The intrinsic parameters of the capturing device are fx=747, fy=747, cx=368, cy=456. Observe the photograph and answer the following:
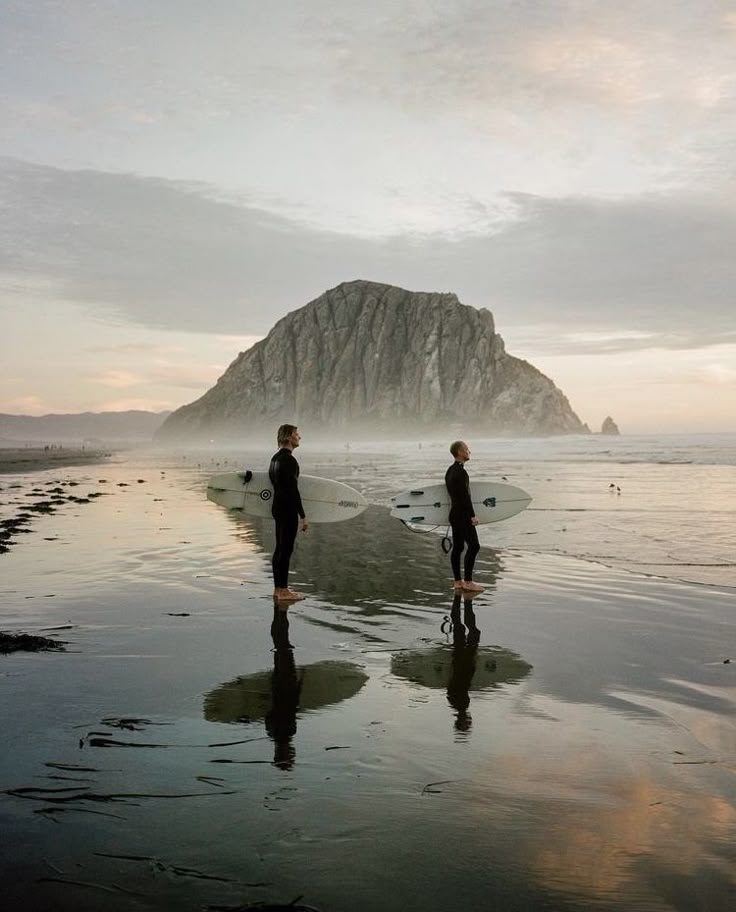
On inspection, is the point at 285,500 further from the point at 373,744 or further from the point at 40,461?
the point at 40,461

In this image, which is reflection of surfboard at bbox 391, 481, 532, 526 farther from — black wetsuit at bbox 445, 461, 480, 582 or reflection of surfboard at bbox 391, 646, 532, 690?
reflection of surfboard at bbox 391, 646, 532, 690

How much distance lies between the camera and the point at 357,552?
635 inches

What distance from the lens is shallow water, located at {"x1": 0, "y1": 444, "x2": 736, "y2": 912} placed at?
3.70 metres

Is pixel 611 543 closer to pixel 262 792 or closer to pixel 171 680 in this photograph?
pixel 171 680

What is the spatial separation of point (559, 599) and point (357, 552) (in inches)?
235

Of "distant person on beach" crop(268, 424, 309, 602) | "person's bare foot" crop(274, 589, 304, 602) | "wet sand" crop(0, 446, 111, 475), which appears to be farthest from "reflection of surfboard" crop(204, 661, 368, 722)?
"wet sand" crop(0, 446, 111, 475)

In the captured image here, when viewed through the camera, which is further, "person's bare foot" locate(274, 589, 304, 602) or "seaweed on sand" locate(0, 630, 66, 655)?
"person's bare foot" locate(274, 589, 304, 602)

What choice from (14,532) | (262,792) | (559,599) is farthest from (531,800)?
(14,532)

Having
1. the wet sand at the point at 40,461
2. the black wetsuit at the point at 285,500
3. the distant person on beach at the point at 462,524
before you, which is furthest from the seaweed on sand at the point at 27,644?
the wet sand at the point at 40,461

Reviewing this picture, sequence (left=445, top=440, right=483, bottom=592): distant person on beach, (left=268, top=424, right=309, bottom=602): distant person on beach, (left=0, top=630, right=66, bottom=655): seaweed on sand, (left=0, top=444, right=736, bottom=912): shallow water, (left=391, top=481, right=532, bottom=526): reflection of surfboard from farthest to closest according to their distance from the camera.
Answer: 1. (left=391, top=481, right=532, bottom=526): reflection of surfboard
2. (left=445, top=440, right=483, bottom=592): distant person on beach
3. (left=268, top=424, right=309, bottom=602): distant person on beach
4. (left=0, top=630, right=66, bottom=655): seaweed on sand
5. (left=0, top=444, right=736, bottom=912): shallow water

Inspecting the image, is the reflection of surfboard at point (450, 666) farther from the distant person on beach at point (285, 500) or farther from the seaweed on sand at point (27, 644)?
the seaweed on sand at point (27, 644)

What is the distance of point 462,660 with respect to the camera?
25.9ft

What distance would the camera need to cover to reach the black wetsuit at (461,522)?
467 inches

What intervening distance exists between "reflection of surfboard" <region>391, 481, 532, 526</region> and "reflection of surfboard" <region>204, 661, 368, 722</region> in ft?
25.9
